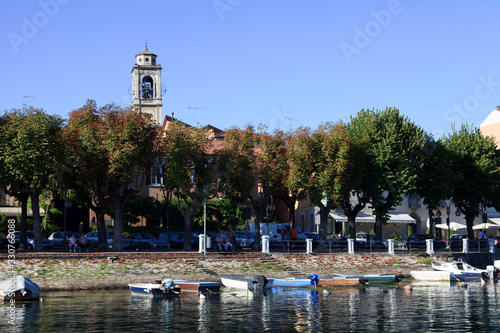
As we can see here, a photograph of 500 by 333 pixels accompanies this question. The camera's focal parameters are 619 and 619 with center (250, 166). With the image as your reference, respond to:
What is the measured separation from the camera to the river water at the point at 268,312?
2522 cm

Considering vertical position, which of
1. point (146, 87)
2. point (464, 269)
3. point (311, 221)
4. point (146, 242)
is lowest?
point (464, 269)

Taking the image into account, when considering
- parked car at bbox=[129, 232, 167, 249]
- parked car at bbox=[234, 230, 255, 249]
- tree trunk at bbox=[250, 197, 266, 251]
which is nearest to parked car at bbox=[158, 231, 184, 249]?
parked car at bbox=[129, 232, 167, 249]

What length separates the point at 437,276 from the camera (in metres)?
45.2

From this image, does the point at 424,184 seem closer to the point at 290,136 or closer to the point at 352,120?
the point at 352,120

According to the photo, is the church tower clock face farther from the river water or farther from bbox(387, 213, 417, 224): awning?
the river water

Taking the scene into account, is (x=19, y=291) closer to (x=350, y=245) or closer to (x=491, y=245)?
(x=350, y=245)

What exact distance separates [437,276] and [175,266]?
19.0 m

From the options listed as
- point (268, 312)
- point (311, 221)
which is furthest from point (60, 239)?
point (268, 312)

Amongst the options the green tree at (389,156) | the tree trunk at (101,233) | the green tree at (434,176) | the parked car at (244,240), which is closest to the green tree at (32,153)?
the tree trunk at (101,233)

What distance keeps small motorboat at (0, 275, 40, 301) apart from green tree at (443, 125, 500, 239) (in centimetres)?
3949

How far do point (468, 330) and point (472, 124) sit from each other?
134 ft

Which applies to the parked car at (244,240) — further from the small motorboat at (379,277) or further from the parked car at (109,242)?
the small motorboat at (379,277)

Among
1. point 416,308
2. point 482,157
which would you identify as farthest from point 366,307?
point 482,157

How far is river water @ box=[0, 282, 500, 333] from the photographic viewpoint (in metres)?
25.2
